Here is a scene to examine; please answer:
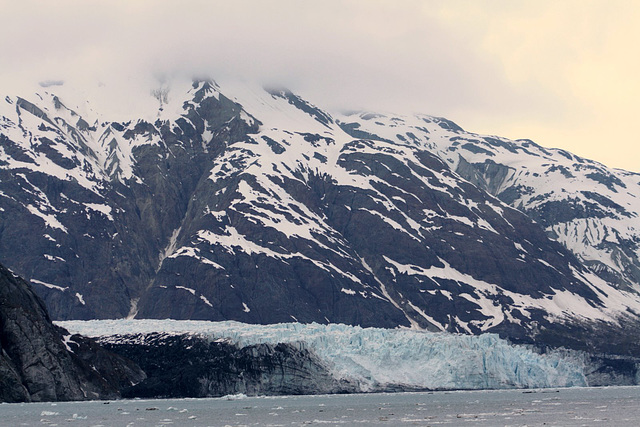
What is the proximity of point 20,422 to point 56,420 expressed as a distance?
1120cm

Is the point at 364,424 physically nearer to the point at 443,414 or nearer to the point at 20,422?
the point at 443,414

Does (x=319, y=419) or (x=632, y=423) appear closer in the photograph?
(x=632, y=423)

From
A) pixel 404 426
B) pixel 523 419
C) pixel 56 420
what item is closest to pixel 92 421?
pixel 56 420

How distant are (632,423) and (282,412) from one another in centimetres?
6776

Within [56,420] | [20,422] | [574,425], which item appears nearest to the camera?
[574,425]

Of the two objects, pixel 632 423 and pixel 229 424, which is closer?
pixel 632 423

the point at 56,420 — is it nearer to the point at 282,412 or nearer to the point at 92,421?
the point at 92,421

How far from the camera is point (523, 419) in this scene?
546 ft

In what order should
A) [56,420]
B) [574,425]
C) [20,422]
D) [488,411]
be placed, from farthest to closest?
[488,411] < [56,420] < [20,422] < [574,425]

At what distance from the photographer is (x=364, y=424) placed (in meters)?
161

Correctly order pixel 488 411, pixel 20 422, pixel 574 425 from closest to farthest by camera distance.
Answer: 1. pixel 574 425
2. pixel 20 422
3. pixel 488 411

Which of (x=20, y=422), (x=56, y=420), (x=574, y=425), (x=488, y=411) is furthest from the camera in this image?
(x=488, y=411)

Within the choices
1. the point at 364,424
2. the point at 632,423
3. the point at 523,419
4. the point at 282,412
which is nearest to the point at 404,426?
the point at 364,424

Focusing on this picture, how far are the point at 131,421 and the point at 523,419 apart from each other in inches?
2594
